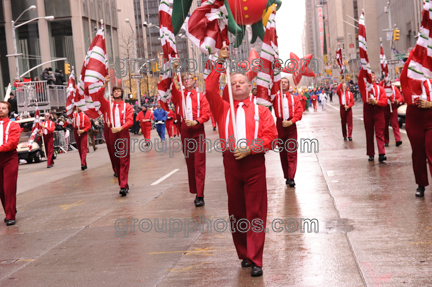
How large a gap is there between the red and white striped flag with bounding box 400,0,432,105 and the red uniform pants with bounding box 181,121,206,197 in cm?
340

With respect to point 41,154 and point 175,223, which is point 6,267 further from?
point 41,154

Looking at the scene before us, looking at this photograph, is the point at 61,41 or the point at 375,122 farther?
the point at 61,41

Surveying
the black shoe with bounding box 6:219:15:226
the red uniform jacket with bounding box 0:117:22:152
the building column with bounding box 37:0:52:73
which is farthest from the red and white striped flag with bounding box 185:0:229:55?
the building column with bounding box 37:0:52:73

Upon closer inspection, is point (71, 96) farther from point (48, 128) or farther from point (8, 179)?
point (8, 179)

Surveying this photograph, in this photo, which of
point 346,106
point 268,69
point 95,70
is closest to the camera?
point 268,69

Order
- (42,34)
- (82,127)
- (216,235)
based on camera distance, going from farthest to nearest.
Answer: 1. (42,34)
2. (82,127)
3. (216,235)

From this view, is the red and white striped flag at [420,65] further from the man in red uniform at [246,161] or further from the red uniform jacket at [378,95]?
the red uniform jacket at [378,95]

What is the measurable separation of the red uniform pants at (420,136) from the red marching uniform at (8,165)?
6.34 m

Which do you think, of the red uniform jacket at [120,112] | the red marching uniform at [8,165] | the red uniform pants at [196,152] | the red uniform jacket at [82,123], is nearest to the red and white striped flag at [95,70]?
the red uniform jacket at [120,112]

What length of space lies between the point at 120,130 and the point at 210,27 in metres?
5.26

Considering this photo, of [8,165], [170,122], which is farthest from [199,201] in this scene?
[170,122]

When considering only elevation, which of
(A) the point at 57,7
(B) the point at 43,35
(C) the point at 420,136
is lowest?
(C) the point at 420,136

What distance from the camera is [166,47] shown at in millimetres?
11328

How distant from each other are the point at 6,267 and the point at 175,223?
8.31ft
